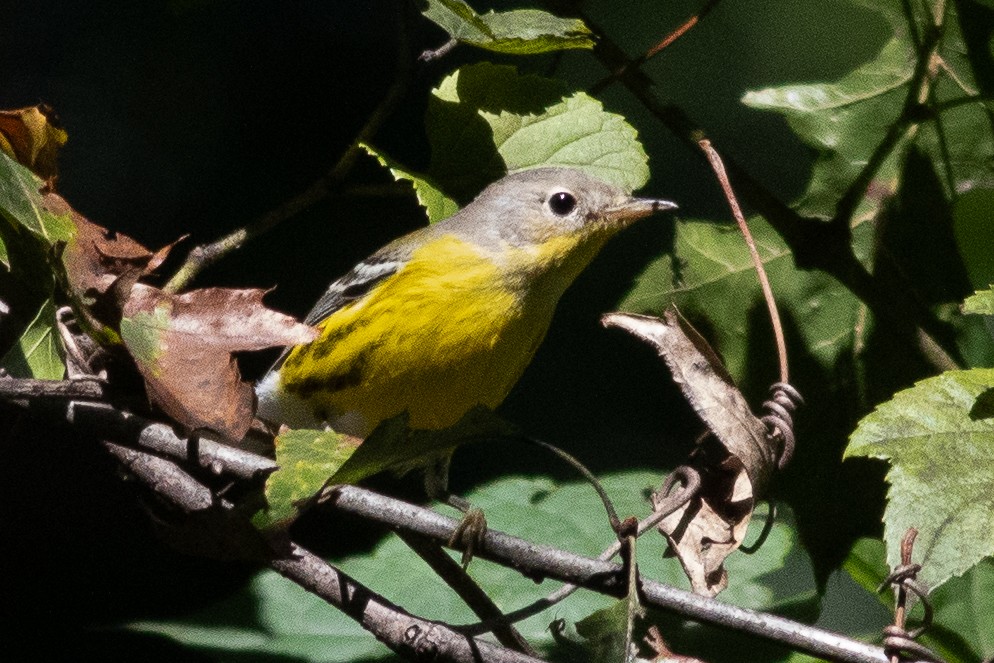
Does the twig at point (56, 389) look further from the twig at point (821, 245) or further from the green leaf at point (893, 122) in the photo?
the green leaf at point (893, 122)

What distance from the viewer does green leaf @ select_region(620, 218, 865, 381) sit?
231cm

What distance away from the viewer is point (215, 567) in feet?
8.02

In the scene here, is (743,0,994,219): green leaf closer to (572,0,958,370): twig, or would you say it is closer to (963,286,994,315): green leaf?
(572,0,958,370): twig

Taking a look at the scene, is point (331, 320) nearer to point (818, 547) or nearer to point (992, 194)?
point (818, 547)

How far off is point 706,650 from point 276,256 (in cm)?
139

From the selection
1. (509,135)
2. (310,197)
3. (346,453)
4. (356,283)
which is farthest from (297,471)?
(356,283)

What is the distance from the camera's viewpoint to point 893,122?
237cm

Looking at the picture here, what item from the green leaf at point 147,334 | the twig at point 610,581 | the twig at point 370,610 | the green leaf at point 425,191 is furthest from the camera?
the green leaf at point 425,191

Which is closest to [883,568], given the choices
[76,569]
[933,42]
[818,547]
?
[818,547]

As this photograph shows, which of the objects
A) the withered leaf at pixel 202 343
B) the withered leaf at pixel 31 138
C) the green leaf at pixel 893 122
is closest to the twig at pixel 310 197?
the withered leaf at pixel 31 138

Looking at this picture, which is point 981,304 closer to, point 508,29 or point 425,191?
point 508,29

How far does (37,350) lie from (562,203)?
142 centimetres

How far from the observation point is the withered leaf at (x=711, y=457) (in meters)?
1.71

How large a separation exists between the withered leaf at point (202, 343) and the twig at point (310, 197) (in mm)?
590
